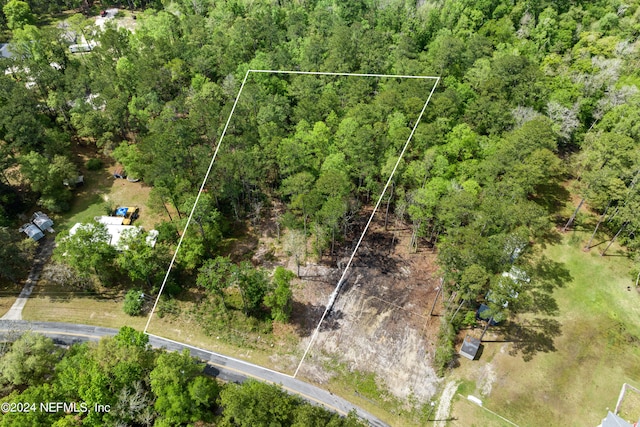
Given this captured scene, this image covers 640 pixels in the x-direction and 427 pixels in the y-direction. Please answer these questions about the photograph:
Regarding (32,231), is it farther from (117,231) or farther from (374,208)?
(374,208)

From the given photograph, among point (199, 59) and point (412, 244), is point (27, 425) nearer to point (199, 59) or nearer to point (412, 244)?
point (412, 244)

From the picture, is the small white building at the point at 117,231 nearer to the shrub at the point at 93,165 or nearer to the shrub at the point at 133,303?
the shrub at the point at 133,303

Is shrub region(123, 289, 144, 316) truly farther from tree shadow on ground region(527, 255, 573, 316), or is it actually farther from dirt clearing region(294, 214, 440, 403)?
tree shadow on ground region(527, 255, 573, 316)

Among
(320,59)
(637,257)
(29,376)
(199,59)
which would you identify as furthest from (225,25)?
(637,257)

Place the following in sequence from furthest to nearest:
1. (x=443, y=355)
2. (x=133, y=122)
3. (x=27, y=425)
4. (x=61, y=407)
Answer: (x=133, y=122) → (x=443, y=355) → (x=61, y=407) → (x=27, y=425)

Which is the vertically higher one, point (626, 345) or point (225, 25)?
point (225, 25)
